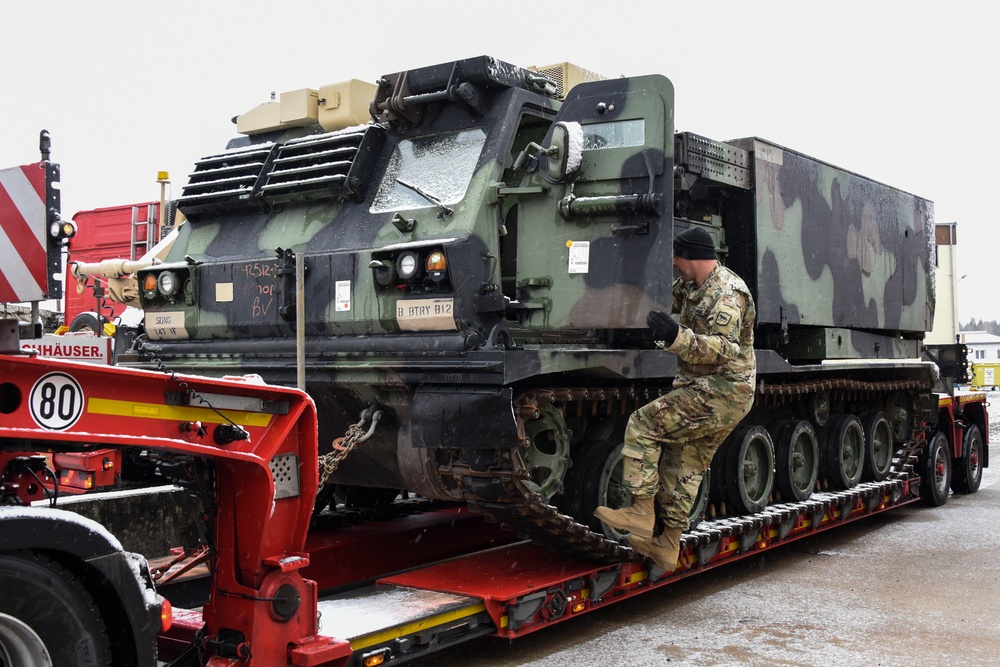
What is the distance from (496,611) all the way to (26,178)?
334cm

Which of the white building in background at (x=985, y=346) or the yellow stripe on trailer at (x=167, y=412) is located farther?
the white building in background at (x=985, y=346)

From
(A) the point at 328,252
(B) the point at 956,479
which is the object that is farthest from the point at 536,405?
(B) the point at 956,479

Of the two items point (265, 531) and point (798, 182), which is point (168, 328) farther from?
A: point (798, 182)

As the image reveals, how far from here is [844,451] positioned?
992 centimetres

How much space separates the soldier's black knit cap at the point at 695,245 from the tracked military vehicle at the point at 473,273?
5.4 inches

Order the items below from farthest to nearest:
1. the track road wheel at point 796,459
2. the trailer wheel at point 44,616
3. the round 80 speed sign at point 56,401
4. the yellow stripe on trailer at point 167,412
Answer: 1. the track road wheel at point 796,459
2. the yellow stripe on trailer at point 167,412
3. the round 80 speed sign at point 56,401
4. the trailer wheel at point 44,616

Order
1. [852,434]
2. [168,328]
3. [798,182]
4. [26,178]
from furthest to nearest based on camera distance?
[852,434], [798,182], [168,328], [26,178]

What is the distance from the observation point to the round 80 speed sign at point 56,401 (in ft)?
10.6

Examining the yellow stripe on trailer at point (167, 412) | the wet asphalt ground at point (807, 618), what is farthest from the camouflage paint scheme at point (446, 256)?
the yellow stripe on trailer at point (167, 412)

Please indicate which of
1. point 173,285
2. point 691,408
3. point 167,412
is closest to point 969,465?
point 691,408

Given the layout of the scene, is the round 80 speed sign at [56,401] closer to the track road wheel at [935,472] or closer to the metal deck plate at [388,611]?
the metal deck plate at [388,611]

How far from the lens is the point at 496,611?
5.61m


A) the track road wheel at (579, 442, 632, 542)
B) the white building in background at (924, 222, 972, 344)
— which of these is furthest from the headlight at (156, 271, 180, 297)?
the white building in background at (924, 222, 972, 344)

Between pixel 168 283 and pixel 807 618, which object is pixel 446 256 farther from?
pixel 807 618
